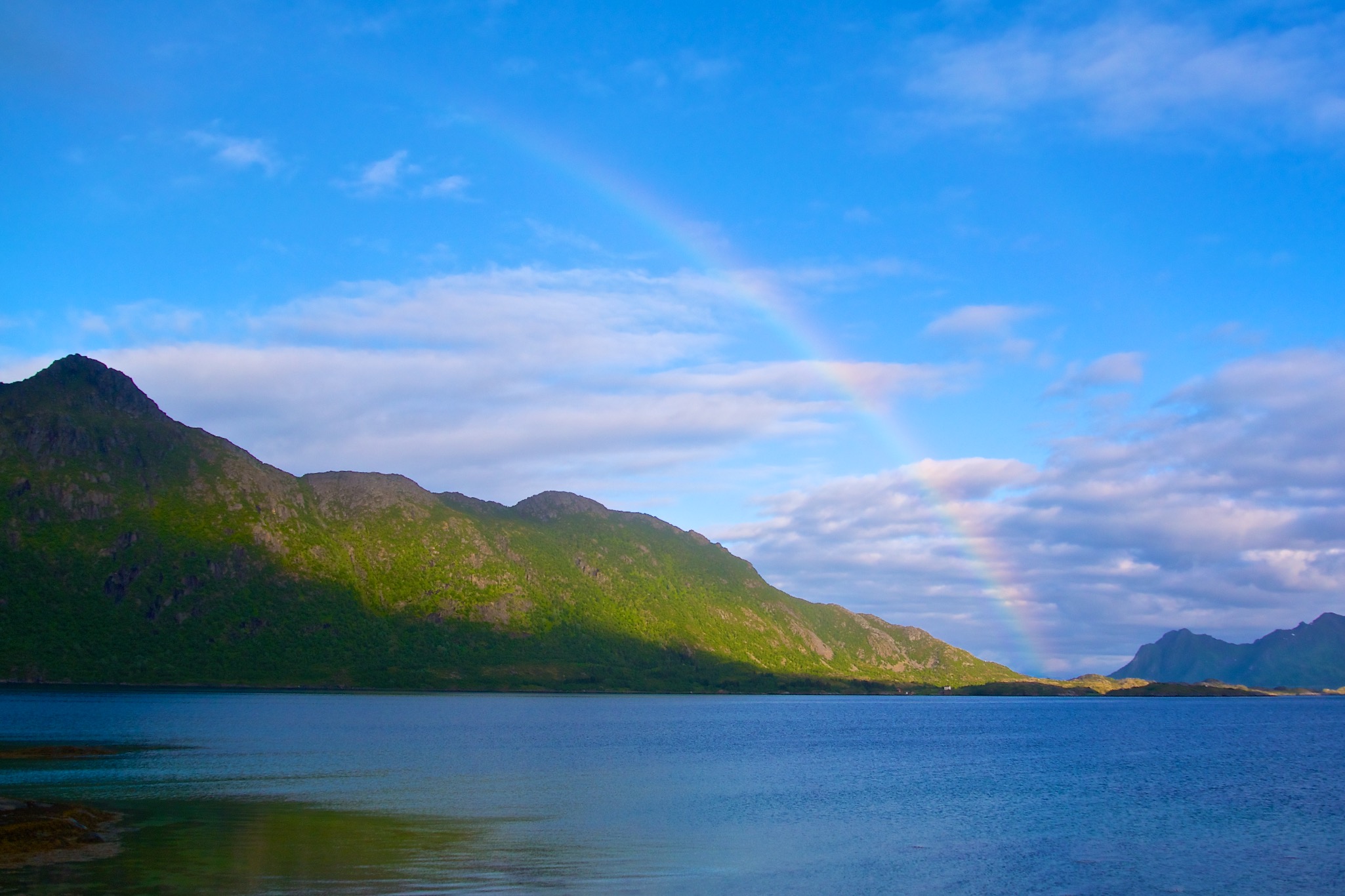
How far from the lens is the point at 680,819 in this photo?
77.1 m

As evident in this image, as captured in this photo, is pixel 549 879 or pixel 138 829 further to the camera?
pixel 138 829

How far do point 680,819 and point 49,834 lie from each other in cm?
4261

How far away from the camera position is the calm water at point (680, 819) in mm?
53312

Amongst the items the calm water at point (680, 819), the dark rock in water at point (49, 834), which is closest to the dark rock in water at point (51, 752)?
the calm water at point (680, 819)

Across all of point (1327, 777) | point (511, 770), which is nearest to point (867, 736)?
point (1327, 777)

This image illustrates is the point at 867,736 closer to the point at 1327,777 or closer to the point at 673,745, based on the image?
the point at 673,745

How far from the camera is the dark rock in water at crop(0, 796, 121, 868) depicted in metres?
53.7

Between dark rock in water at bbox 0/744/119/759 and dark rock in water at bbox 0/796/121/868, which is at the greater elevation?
dark rock in water at bbox 0/796/121/868

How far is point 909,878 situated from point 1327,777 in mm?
88336

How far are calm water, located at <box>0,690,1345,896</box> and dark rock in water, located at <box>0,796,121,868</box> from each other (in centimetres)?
268

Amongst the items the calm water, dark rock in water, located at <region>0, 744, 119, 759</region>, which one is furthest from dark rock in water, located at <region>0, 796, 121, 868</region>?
dark rock in water, located at <region>0, 744, 119, 759</region>

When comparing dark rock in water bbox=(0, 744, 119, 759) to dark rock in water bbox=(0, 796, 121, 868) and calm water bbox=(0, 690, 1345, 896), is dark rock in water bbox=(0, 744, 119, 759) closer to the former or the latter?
calm water bbox=(0, 690, 1345, 896)

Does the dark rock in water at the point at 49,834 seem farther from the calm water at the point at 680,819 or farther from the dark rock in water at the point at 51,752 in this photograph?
the dark rock in water at the point at 51,752

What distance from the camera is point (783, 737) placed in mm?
183125
